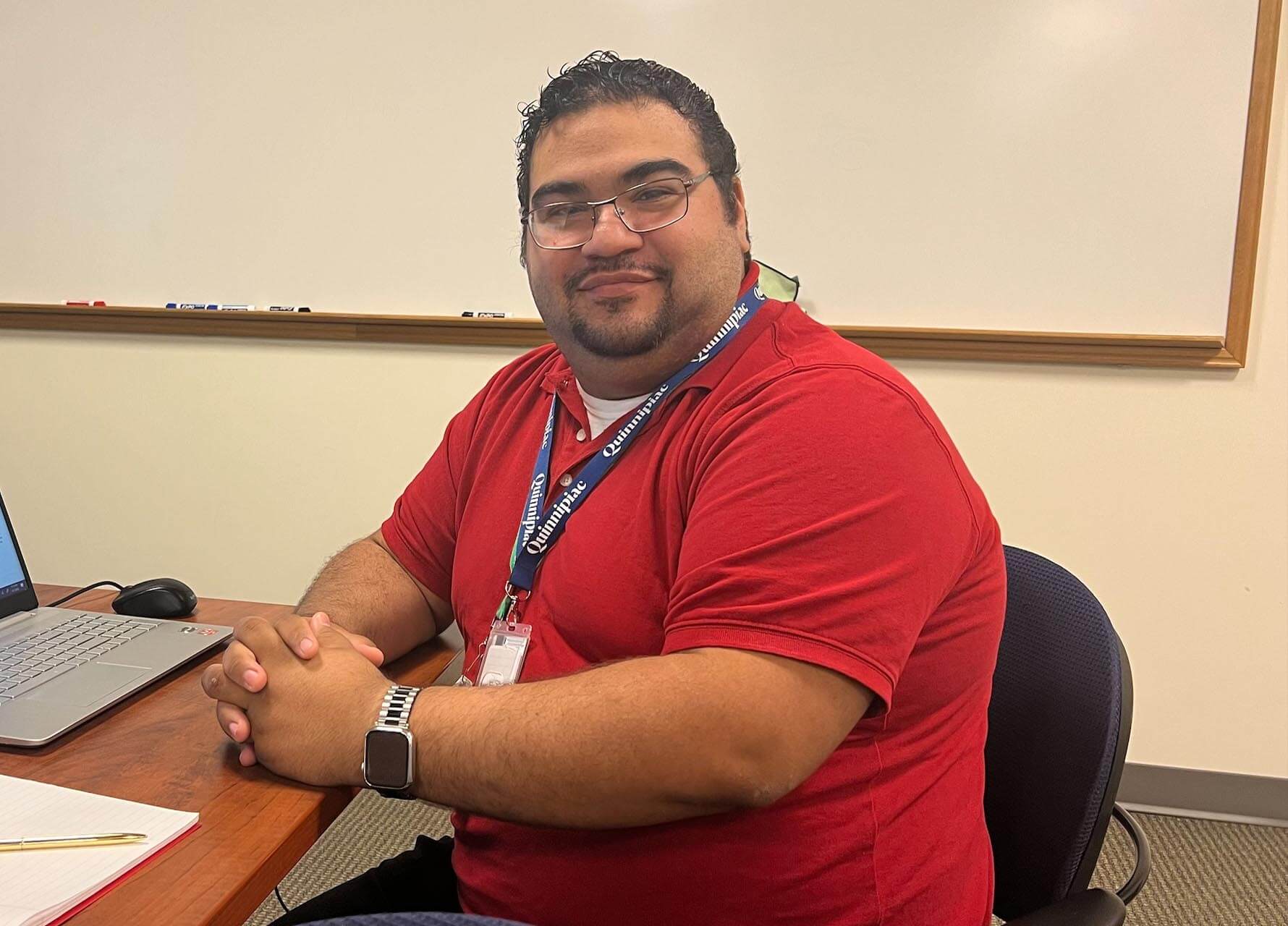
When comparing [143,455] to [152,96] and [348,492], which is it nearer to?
[348,492]

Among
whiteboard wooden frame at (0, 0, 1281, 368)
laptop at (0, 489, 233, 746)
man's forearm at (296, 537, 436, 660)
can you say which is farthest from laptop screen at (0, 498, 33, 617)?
whiteboard wooden frame at (0, 0, 1281, 368)

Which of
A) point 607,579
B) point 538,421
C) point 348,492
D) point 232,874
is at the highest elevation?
point 538,421

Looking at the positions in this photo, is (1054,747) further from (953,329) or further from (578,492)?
(953,329)

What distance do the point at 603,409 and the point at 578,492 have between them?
150mm

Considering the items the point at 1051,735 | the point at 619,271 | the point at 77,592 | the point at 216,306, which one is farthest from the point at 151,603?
the point at 216,306

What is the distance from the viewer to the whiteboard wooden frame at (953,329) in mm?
2188

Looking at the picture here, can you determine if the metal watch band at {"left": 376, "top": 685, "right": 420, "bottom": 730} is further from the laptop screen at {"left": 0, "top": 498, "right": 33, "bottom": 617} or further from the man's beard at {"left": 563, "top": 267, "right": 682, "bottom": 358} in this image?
the laptop screen at {"left": 0, "top": 498, "right": 33, "bottom": 617}

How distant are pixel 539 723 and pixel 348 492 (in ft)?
6.69

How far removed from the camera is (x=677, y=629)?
924 millimetres

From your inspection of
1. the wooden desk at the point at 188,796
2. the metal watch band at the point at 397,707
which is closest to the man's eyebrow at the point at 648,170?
the metal watch band at the point at 397,707

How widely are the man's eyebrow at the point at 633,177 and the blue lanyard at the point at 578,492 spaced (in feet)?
0.64

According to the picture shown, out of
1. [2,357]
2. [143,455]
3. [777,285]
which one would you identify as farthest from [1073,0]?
[2,357]

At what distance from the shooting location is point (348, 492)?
2793 millimetres

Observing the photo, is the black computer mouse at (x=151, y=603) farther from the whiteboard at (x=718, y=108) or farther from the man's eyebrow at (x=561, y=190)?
the whiteboard at (x=718, y=108)
